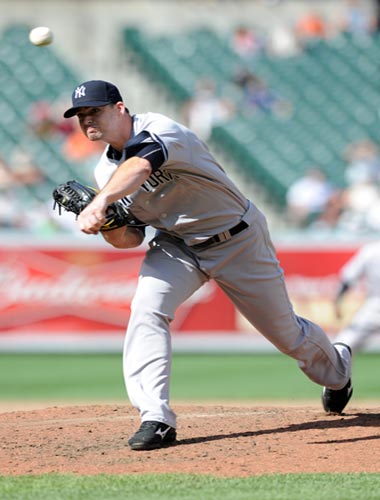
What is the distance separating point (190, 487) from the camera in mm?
4457

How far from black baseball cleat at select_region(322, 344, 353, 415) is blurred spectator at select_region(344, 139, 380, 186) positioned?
318 inches

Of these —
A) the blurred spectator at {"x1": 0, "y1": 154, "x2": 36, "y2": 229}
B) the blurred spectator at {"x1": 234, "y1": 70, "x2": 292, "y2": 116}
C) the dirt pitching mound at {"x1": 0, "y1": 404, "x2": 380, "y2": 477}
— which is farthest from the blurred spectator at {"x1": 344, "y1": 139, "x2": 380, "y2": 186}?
the dirt pitching mound at {"x1": 0, "y1": 404, "x2": 380, "y2": 477}

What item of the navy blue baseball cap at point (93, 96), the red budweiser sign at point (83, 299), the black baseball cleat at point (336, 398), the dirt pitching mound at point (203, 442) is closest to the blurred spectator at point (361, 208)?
the red budweiser sign at point (83, 299)

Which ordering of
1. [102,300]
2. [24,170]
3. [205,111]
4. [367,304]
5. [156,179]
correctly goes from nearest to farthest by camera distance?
[156,179], [367,304], [102,300], [24,170], [205,111]

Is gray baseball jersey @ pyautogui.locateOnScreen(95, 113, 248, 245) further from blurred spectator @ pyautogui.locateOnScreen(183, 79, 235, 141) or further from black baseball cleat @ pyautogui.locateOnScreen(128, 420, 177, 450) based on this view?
blurred spectator @ pyautogui.locateOnScreen(183, 79, 235, 141)

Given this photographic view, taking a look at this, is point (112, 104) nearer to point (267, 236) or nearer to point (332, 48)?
point (267, 236)

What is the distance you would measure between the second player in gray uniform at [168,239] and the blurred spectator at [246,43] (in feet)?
40.5

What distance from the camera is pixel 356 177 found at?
14695mm

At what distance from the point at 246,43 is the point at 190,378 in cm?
877

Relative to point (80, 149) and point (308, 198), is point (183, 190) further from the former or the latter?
point (80, 149)

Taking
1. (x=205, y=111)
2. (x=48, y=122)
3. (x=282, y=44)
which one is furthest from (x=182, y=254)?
(x=282, y=44)

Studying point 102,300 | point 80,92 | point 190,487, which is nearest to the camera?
point 190,487

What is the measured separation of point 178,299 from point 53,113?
10649 mm

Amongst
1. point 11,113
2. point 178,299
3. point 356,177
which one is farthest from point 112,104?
point 11,113
